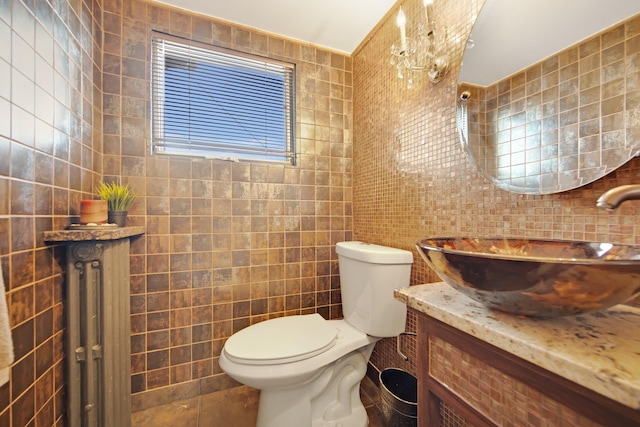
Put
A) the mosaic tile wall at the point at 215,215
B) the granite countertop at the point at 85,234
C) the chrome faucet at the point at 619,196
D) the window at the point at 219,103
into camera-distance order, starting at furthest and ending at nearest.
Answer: the window at the point at 219,103 → the mosaic tile wall at the point at 215,215 → the granite countertop at the point at 85,234 → the chrome faucet at the point at 619,196

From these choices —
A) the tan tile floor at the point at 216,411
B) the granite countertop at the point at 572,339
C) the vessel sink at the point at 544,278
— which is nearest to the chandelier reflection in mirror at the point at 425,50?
the vessel sink at the point at 544,278

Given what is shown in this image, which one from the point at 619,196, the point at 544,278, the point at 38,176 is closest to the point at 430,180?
the point at 619,196

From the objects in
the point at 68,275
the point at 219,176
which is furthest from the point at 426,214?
the point at 68,275

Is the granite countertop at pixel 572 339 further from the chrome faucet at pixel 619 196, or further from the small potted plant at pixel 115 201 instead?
the small potted plant at pixel 115 201

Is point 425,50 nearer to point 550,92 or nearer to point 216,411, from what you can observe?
point 550,92

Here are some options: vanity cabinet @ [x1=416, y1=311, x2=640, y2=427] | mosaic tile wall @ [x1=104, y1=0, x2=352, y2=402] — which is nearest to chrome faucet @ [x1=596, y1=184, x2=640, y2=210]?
vanity cabinet @ [x1=416, y1=311, x2=640, y2=427]

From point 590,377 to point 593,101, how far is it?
28.0 inches

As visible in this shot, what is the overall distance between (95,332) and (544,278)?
1468 mm

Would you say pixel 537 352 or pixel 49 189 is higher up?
pixel 49 189

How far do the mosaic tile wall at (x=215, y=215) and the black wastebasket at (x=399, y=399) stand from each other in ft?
1.87

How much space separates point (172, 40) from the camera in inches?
57.9

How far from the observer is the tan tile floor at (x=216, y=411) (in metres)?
1.27

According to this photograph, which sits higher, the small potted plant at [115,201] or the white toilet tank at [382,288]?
the small potted plant at [115,201]

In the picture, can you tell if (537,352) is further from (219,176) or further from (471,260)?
(219,176)
